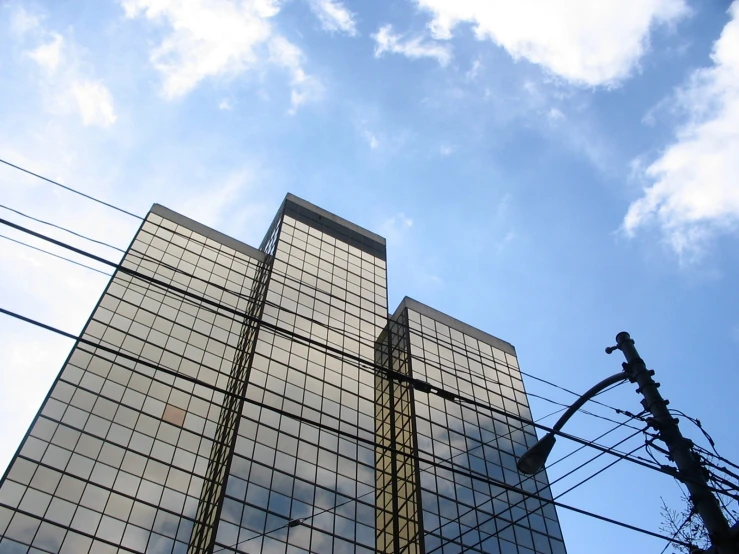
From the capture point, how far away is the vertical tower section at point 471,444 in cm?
4516

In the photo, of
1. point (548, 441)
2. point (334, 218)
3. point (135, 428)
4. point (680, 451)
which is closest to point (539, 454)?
point (548, 441)

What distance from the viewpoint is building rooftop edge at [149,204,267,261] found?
6266cm

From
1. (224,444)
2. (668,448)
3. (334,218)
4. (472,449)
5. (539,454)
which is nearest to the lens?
(668,448)

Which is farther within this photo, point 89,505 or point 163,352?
point 163,352

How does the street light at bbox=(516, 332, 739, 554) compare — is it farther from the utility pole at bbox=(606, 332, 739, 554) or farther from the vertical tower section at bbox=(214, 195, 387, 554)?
the vertical tower section at bbox=(214, 195, 387, 554)

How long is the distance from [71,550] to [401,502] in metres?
21.6

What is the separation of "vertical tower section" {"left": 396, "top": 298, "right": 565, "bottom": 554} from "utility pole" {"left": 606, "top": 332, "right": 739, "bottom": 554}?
25342 mm

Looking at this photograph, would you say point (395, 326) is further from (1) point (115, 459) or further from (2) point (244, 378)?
(1) point (115, 459)

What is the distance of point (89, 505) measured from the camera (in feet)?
123

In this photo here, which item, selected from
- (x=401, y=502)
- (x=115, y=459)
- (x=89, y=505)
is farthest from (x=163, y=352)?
(x=401, y=502)

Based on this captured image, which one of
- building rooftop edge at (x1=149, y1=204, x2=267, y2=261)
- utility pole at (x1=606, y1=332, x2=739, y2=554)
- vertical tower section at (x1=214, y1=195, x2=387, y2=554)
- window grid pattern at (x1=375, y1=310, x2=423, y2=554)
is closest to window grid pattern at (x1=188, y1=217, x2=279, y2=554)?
vertical tower section at (x1=214, y1=195, x2=387, y2=554)

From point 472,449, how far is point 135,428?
82.6ft

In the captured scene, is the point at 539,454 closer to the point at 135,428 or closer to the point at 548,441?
the point at 548,441

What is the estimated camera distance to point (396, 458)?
166 feet
